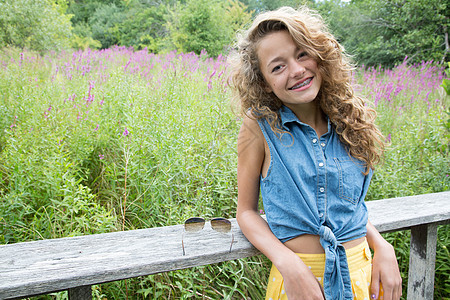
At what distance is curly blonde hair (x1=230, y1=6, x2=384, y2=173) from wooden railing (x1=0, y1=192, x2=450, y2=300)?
17.3 inches

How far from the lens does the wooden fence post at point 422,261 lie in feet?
6.02

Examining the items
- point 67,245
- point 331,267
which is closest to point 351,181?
point 331,267

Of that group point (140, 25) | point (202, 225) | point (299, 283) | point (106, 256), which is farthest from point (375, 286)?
point (140, 25)

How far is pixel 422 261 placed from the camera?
6.13 ft

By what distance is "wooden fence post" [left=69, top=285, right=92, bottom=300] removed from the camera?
1.14m

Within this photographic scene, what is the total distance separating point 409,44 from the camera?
10695mm

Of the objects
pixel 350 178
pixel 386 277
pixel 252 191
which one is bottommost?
pixel 386 277

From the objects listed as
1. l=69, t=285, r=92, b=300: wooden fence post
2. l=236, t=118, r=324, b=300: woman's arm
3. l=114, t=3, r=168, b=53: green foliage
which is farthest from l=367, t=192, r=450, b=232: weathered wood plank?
l=114, t=3, r=168, b=53: green foliage

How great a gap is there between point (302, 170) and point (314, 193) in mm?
93

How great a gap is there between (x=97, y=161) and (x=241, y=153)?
1715mm

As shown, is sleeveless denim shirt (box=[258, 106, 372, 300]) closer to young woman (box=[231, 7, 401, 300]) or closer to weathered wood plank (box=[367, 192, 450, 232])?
young woman (box=[231, 7, 401, 300])

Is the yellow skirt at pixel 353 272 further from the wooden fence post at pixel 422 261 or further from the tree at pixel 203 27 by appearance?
the tree at pixel 203 27

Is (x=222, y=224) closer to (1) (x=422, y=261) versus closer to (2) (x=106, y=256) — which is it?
(2) (x=106, y=256)

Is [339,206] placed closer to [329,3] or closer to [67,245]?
[67,245]
